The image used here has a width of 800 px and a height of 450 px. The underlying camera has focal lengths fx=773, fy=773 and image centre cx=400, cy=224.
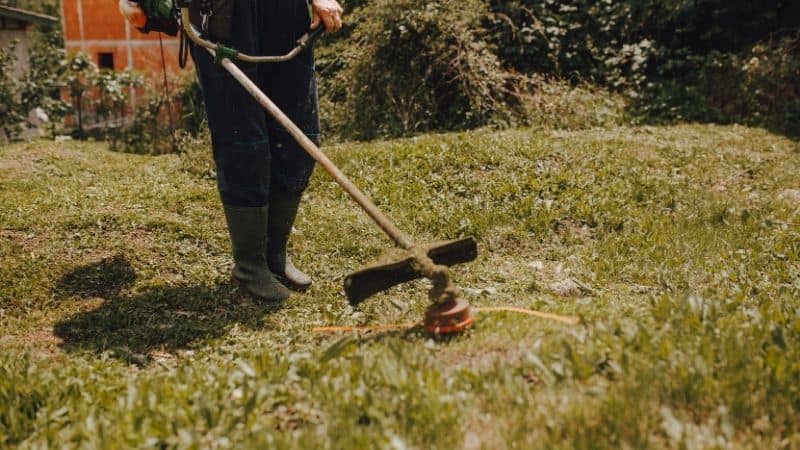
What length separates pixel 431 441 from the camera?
6.99 ft

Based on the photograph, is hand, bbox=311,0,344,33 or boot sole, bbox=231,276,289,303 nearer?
hand, bbox=311,0,344,33

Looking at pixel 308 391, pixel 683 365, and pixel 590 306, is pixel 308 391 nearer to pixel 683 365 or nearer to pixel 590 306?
pixel 683 365

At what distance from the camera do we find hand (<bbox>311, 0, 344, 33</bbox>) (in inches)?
153

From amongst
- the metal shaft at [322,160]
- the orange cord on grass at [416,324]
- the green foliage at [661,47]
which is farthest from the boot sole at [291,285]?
the green foliage at [661,47]

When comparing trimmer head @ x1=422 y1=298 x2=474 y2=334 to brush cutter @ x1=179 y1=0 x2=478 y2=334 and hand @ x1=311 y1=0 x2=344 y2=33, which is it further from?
hand @ x1=311 y1=0 x2=344 y2=33

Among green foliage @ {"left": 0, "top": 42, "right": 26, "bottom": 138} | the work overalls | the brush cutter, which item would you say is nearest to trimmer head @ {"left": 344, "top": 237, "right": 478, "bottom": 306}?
the brush cutter

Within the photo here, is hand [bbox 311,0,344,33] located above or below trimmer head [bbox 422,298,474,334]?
above

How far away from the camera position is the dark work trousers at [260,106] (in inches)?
147

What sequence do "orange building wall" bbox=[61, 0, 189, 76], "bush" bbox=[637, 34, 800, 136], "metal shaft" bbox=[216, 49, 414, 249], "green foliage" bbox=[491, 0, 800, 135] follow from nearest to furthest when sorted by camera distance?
"metal shaft" bbox=[216, 49, 414, 249] → "bush" bbox=[637, 34, 800, 136] → "green foliage" bbox=[491, 0, 800, 135] → "orange building wall" bbox=[61, 0, 189, 76]

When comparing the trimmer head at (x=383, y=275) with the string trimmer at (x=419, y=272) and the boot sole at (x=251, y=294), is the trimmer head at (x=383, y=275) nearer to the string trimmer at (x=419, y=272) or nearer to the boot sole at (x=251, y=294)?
the string trimmer at (x=419, y=272)

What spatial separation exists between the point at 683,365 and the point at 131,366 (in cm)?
222

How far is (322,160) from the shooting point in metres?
3.32

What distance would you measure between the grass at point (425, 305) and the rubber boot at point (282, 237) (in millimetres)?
145

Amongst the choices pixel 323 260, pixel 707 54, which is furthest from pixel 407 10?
pixel 323 260
